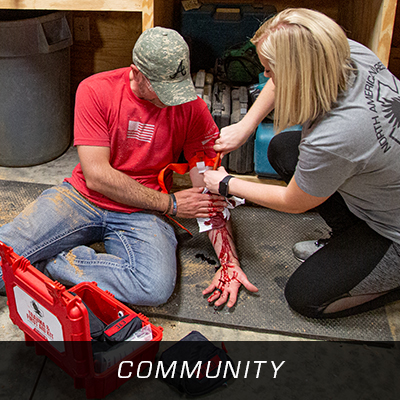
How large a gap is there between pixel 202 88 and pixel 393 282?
1235 millimetres

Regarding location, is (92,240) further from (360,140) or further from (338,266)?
(360,140)

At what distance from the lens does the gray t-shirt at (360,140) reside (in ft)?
3.98

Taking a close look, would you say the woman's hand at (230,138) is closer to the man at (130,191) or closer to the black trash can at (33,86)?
the man at (130,191)

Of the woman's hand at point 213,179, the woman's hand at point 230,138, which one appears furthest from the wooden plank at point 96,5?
the woman's hand at point 213,179

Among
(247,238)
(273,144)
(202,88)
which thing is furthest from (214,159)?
(202,88)

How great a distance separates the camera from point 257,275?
1762mm

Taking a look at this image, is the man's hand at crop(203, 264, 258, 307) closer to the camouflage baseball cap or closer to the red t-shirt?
the red t-shirt

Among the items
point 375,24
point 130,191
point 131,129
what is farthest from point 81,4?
point 375,24

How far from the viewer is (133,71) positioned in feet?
4.84

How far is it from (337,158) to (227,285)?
668 millimetres

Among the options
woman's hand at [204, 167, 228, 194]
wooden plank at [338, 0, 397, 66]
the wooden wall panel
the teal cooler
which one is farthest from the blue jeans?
the wooden wall panel

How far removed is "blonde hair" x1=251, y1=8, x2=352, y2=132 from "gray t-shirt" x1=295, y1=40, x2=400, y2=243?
50 mm

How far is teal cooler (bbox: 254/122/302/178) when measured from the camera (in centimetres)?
203

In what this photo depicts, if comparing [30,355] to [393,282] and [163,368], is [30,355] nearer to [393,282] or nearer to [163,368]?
[163,368]
